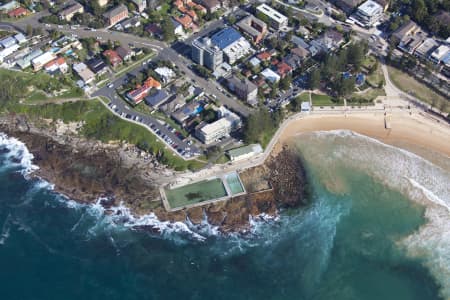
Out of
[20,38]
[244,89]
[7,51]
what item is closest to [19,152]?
[7,51]

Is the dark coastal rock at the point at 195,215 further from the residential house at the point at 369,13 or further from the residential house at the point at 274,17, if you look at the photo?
the residential house at the point at 369,13

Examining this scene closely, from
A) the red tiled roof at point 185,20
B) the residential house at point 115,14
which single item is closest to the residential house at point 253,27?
the red tiled roof at point 185,20

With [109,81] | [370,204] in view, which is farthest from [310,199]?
[109,81]

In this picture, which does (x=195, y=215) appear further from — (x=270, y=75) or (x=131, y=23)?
(x=131, y=23)

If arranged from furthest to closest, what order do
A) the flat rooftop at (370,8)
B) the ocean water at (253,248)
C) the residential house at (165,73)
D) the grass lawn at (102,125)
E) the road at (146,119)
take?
the flat rooftop at (370,8), the residential house at (165,73), the road at (146,119), the grass lawn at (102,125), the ocean water at (253,248)

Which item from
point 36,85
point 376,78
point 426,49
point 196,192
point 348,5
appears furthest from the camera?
point 348,5

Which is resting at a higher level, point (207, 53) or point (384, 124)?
point (207, 53)

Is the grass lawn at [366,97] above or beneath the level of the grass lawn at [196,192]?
above
